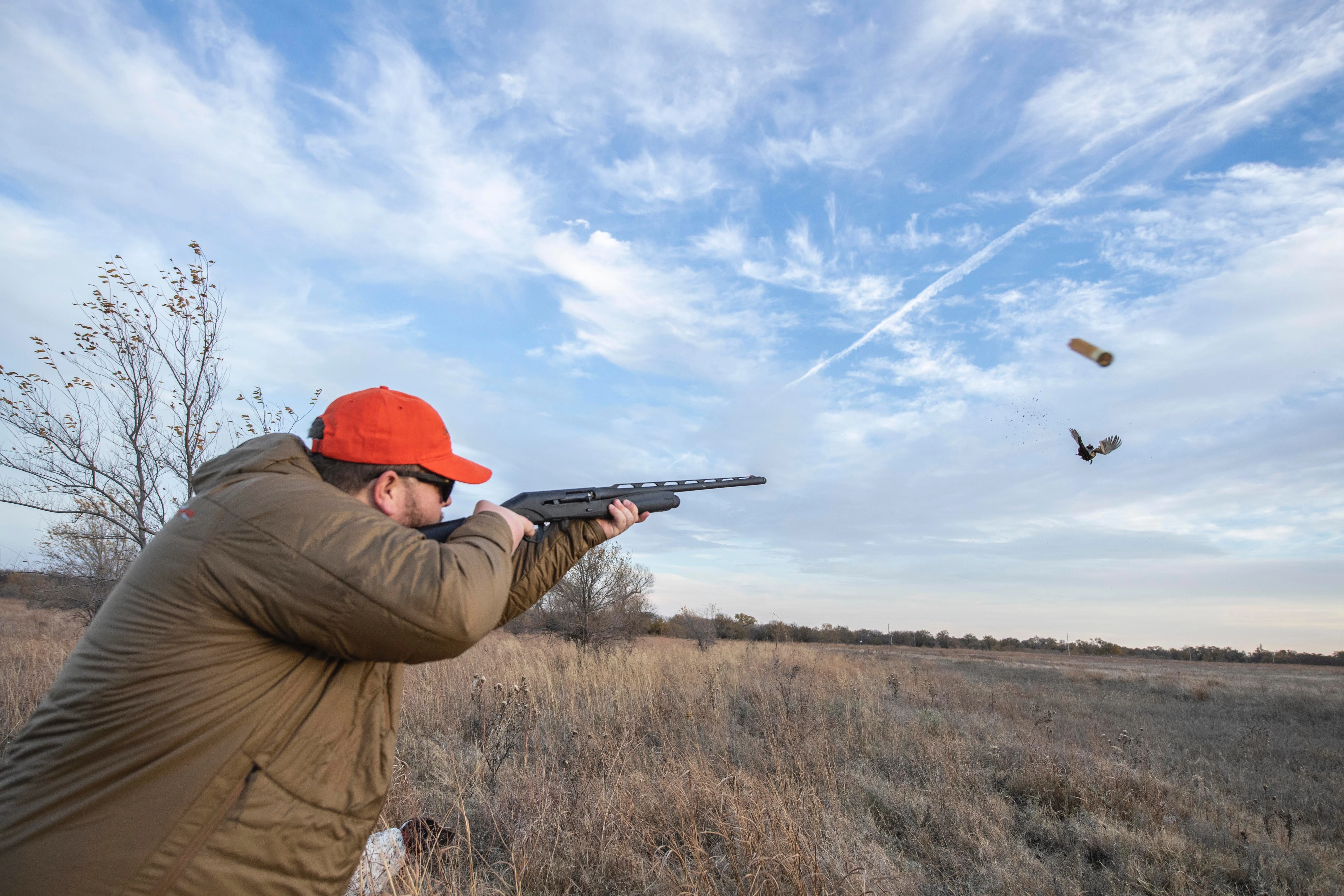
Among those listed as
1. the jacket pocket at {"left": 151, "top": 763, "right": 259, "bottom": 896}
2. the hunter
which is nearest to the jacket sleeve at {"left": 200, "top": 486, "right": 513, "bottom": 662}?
the hunter

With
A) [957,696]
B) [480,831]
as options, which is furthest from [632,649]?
[480,831]

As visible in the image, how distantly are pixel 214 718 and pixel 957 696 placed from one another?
13813 millimetres

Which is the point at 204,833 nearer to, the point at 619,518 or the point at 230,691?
the point at 230,691

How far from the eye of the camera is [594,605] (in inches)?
740

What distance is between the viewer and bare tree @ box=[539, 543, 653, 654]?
18.7 m

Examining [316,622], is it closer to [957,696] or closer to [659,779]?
[659,779]

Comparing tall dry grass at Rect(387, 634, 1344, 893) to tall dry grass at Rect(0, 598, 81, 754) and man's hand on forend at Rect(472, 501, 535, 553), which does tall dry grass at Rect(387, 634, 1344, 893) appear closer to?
man's hand on forend at Rect(472, 501, 535, 553)

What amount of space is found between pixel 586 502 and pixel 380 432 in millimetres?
1262

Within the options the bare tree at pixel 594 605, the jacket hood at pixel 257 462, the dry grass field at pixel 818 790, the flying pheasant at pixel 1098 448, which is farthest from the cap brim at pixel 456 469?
the bare tree at pixel 594 605

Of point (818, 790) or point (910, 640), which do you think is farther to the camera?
point (910, 640)


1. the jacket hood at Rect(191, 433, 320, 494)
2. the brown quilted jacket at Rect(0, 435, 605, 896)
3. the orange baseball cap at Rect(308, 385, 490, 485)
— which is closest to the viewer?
the brown quilted jacket at Rect(0, 435, 605, 896)

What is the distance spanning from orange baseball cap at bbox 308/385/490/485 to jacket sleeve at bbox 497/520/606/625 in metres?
0.91

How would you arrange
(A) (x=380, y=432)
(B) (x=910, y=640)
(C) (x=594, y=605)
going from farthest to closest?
(B) (x=910, y=640)
(C) (x=594, y=605)
(A) (x=380, y=432)

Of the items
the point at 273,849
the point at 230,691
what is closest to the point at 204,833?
the point at 273,849
